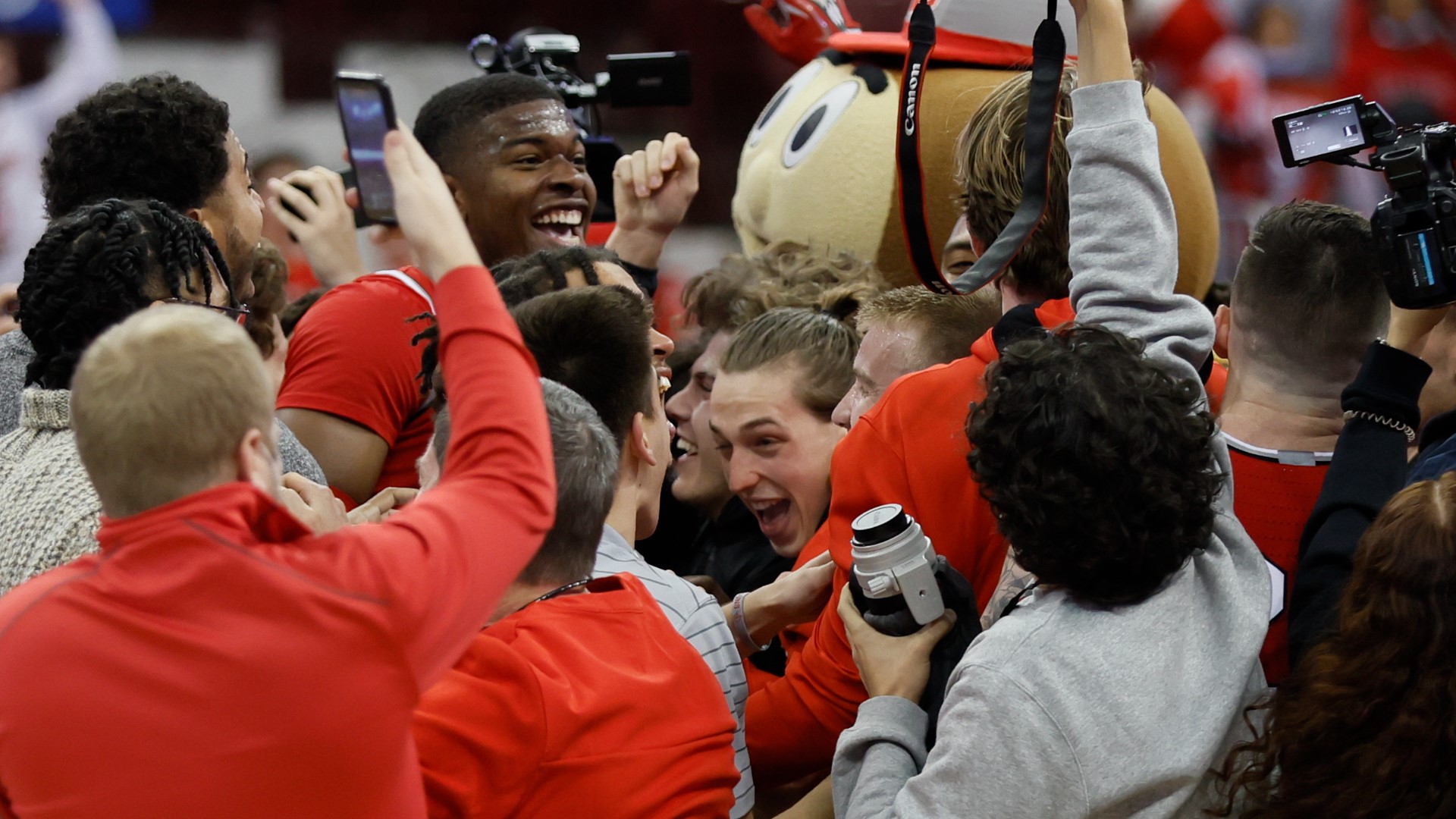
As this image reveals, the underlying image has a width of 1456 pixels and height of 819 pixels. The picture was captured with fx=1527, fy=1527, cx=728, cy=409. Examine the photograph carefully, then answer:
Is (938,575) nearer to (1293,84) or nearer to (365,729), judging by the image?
(365,729)

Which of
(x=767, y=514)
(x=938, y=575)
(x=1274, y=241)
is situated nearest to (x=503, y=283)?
(x=767, y=514)

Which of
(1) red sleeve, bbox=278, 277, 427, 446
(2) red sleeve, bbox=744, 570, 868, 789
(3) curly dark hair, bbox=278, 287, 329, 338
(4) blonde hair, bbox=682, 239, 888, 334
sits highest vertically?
(1) red sleeve, bbox=278, 277, 427, 446

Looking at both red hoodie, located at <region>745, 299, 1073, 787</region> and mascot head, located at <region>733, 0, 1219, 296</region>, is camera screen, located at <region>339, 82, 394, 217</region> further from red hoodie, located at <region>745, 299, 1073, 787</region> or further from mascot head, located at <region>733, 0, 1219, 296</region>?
mascot head, located at <region>733, 0, 1219, 296</region>

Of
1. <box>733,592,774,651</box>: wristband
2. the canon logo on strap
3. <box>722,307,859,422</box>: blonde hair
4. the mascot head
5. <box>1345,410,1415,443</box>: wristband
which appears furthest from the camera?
the mascot head

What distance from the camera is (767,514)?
2668 mm

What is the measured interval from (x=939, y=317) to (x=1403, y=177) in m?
0.71

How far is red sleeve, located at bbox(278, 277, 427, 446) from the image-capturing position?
2.39 meters

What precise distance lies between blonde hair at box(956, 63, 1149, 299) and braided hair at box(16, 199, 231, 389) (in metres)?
0.99

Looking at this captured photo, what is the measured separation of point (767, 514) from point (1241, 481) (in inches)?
39.0

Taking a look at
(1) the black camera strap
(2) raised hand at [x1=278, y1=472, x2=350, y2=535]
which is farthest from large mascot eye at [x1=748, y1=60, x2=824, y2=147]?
(2) raised hand at [x1=278, y1=472, x2=350, y2=535]

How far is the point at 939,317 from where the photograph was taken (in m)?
2.29

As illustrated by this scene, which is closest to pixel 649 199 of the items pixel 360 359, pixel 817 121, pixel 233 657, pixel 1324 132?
pixel 817 121

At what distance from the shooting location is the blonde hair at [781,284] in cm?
282

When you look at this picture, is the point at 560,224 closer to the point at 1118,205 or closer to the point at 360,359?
the point at 360,359
